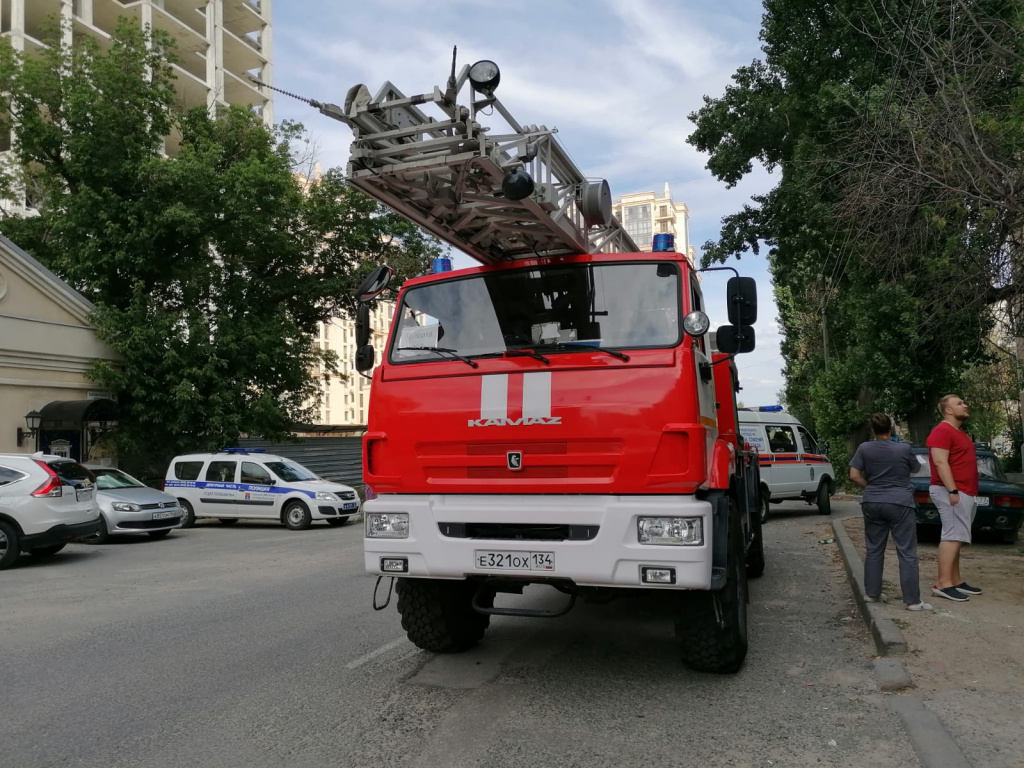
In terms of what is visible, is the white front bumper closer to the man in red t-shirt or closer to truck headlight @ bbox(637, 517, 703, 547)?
truck headlight @ bbox(637, 517, 703, 547)

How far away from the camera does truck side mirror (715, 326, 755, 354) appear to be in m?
5.71

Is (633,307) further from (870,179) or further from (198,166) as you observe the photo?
(198,166)

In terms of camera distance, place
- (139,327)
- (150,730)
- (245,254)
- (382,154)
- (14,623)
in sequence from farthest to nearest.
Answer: (245,254) < (139,327) < (14,623) < (382,154) < (150,730)

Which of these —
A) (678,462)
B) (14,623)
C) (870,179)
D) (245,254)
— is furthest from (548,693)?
(245,254)

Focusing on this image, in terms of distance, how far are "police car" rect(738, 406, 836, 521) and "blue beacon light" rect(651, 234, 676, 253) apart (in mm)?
10137

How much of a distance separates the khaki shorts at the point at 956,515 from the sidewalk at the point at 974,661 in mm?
601

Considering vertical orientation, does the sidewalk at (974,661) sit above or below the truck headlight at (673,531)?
below

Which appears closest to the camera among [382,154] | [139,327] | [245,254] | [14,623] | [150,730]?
[150,730]

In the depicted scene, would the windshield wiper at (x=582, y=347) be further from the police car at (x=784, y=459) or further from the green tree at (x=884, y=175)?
the police car at (x=784, y=459)

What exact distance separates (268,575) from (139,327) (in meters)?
13.6

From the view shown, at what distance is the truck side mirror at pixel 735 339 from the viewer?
5711mm

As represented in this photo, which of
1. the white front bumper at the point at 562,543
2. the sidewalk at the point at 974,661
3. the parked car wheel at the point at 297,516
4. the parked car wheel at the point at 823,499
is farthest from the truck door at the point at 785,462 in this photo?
the white front bumper at the point at 562,543

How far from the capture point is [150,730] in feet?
15.4

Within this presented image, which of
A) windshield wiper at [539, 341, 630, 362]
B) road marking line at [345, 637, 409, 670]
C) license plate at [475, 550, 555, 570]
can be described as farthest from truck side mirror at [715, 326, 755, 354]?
road marking line at [345, 637, 409, 670]
